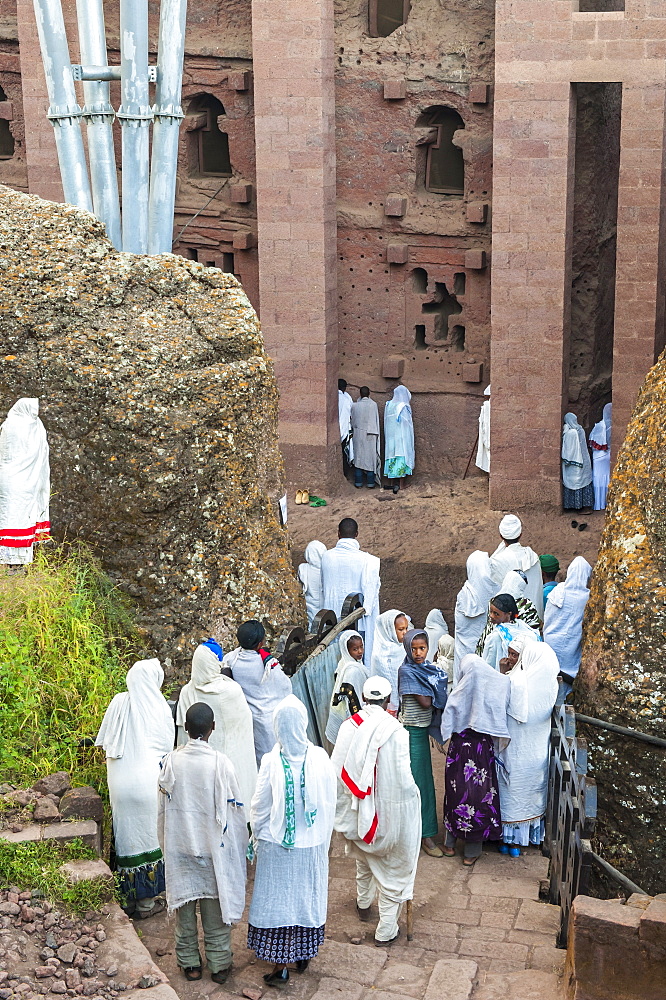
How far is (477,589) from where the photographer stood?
11305mm

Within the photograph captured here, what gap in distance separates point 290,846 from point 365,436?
36.8 feet

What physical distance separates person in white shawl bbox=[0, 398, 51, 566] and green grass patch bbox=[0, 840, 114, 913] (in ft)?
8.44

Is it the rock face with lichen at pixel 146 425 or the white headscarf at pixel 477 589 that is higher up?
the rock face with lichen at pixel 146 425

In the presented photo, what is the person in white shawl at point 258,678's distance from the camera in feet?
26.4

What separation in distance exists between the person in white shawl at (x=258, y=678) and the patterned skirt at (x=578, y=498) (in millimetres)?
8787

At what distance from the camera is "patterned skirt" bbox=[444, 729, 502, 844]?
27.2ft

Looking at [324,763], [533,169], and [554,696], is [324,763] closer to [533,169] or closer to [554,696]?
[554,696]

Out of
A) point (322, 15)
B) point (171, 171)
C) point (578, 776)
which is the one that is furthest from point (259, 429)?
point (322, 15)

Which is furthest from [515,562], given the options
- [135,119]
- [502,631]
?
[135,119]

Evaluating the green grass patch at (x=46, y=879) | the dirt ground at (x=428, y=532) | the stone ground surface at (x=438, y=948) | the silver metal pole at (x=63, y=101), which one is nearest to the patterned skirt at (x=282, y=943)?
the stone ground surface at (x=438, y=948)

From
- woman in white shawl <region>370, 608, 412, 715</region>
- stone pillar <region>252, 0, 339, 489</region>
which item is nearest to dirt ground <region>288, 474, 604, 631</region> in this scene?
stone pillar <region>252, 0, 339, 489</region>

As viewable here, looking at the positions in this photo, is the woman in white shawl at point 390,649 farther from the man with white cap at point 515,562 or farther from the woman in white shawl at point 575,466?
the woman in white shawl at point 575,466

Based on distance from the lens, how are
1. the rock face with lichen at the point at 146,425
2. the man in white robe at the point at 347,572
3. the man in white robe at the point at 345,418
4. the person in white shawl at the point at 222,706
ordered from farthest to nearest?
the man in white robe at the point at 345,418, the man in white robe at the point at 347,572, the rock face with lichen at the point at 146,425, the person in white shawl at the point at 222,706

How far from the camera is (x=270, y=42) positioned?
16234mm
